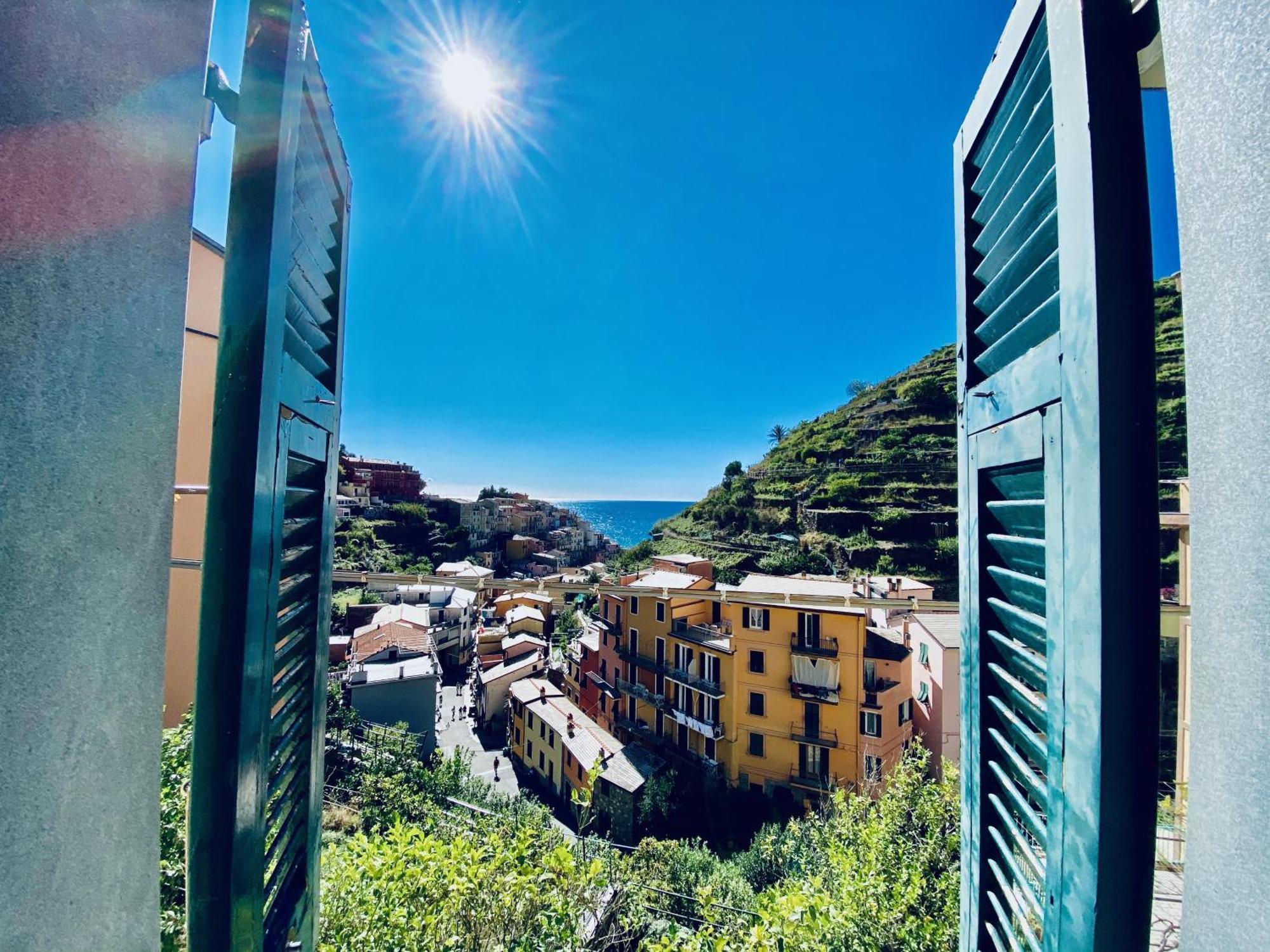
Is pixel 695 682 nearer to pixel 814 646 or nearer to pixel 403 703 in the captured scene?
pixel 814 646

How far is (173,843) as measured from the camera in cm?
164

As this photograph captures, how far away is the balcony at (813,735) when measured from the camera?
10281 mm

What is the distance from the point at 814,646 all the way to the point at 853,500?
1613 centimetres

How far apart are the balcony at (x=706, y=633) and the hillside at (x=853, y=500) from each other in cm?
843

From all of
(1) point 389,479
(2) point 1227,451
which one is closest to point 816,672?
(2) point 1227,451

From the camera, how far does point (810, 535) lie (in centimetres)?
2345

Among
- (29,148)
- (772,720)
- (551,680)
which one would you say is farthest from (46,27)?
(551,680)

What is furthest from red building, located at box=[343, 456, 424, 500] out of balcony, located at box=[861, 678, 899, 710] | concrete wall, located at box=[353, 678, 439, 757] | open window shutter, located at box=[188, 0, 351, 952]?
open window shutter, located at box=[188, 0, 351, 952]

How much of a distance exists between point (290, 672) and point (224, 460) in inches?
18.1

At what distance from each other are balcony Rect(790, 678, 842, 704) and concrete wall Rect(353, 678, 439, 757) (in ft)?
29.8

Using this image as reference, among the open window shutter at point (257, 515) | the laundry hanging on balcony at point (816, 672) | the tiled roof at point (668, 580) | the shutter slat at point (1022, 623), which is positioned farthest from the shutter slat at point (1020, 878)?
the laundry hanging on balcony at point (816, 672)

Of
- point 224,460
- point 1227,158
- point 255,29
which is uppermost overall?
point 255,29

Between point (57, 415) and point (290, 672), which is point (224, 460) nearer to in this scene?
point (57, 415)

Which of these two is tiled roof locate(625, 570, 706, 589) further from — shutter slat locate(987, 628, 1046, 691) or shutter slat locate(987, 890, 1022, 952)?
shutter slat locate(987, 628, 1046, 691)
